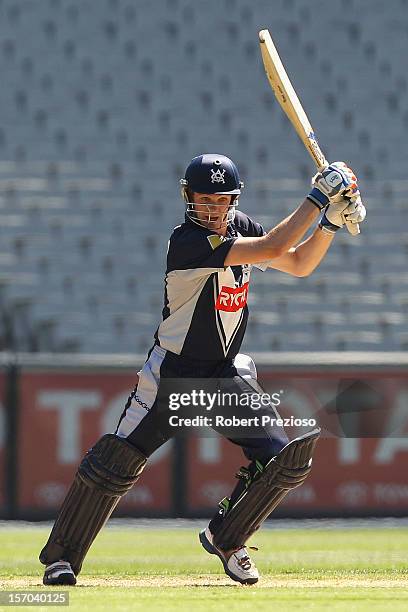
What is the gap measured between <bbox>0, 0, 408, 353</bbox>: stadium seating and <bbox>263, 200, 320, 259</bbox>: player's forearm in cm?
623

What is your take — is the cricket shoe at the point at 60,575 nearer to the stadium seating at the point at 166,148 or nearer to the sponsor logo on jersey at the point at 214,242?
the sponsor logo on jersey at the point at 214,242

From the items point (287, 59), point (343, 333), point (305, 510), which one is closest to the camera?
point (305, 510)

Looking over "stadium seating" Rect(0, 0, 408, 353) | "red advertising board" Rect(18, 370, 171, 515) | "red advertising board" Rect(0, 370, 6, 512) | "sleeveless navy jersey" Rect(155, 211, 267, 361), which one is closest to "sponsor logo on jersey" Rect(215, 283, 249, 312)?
"sleeveless navy jersey" Rect(155, 211, 267, 361)

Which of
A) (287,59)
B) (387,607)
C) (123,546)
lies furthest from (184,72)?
(387,607)

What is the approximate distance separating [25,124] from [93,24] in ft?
5.02

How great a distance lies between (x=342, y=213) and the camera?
4.48 meters

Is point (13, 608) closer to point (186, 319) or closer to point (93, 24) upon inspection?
point (186, 319)

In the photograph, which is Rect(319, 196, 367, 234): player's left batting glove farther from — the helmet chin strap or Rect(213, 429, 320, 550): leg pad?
Rect(213, 429, 320, 550): leg pad

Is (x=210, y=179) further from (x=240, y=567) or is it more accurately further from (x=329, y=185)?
(x=240, y=567)

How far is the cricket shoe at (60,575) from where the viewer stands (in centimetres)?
459

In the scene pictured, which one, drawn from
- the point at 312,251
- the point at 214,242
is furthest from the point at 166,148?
the point at 214,242

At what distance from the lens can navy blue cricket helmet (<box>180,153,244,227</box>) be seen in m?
4.56

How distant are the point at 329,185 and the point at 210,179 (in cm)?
46

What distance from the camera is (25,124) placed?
13414mm
